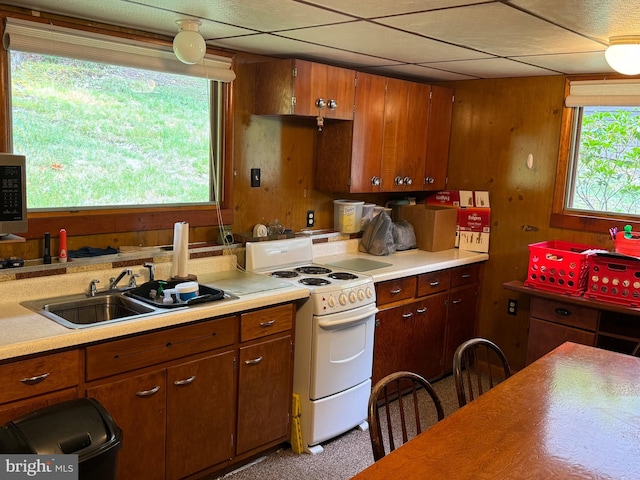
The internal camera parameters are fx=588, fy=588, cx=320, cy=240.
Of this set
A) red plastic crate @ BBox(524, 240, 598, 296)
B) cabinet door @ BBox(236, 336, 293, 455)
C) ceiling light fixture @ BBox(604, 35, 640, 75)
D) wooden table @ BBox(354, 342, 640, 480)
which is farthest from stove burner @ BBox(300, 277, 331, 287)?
ceiling light fixture @ BBox(604, 35, 640, 75)

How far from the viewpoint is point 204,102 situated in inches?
134

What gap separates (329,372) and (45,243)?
1.58 meters

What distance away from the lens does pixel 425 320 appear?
13.2 ft

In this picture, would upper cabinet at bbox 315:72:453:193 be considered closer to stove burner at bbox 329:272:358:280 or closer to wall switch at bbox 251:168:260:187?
wall switch at bbox 251:168:260:187

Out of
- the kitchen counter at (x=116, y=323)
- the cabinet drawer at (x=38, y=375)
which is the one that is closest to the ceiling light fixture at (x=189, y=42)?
the kitchen counter at (x=116, y=323)

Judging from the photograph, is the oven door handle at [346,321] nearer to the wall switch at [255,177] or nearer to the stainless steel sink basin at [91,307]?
the stainless steel sink basin at [91,307]

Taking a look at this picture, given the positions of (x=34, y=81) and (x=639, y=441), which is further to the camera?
(x=34, y=81)

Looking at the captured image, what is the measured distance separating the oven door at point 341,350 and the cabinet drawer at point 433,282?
23.0 inches

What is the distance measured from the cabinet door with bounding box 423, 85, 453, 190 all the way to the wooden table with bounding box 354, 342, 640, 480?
2.32 meters

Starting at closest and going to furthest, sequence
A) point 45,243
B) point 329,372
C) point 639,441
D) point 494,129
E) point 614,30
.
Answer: point 639,441
point 614,30
point 45,243
point 329,372
point 494,129

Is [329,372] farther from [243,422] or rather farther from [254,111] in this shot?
[254,111]

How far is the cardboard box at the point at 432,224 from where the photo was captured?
172 inches

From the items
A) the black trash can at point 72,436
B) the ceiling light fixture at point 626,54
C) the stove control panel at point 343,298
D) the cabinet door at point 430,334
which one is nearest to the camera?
the black trash can at point 72,436

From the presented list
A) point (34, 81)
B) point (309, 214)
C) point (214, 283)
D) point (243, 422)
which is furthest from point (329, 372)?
point (34, 81)
